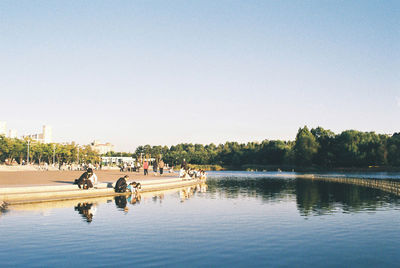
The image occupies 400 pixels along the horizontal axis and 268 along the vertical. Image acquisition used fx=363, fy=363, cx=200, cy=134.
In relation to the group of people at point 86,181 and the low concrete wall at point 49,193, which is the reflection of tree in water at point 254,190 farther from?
the group of people at point 86,181

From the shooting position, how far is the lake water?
1164cm

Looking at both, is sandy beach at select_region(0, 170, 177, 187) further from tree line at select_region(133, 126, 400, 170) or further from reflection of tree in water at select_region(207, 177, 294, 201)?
tree line at select_region(133, 126, 400, 170)

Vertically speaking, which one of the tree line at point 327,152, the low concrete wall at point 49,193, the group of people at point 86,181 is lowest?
the low concrete wall at point 49,193

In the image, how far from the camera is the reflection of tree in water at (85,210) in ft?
62.3

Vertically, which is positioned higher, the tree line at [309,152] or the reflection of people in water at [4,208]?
the tree line at [309,152]

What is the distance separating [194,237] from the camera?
49.1 feet

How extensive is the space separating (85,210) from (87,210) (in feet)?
0.40

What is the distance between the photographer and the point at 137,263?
1116 cm


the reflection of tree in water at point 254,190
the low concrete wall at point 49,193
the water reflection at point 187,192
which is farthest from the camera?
the reflection of tree in water at point 254,190

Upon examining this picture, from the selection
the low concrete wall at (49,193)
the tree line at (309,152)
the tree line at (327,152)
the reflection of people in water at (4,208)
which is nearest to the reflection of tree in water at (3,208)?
the reflection of people in water at (4,208)

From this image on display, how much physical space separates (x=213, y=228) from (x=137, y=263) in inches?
259

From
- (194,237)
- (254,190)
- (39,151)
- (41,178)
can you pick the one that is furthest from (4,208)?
(39,151)

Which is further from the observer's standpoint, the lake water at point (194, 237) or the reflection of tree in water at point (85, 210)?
the reflection of tree in water at point (85, 210)

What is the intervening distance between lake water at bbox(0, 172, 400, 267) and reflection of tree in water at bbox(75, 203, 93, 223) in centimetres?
6
